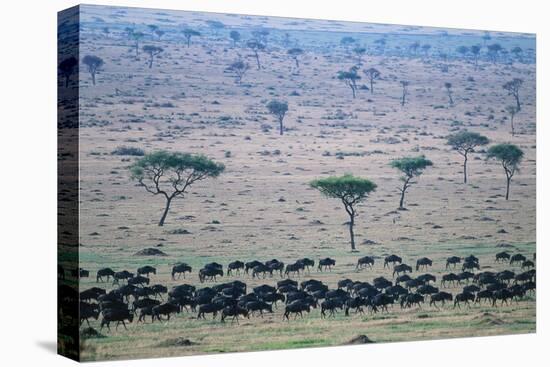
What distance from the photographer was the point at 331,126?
17938mm

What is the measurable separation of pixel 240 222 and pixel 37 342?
318 cm

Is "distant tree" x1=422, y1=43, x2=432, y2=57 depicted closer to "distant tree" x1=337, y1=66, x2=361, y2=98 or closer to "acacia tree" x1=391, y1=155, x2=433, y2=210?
"distant tree" x1=337, y1=66, x2=361, y2=98

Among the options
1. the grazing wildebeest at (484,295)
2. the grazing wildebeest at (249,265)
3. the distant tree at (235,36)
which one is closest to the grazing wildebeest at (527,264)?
the grazing wildebeest at (484,295)

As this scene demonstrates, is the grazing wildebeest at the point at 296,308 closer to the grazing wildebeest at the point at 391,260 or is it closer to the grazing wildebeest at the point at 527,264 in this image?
the grazing wildebeest at the point at 391,260

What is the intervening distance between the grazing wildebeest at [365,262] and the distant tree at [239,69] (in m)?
2.87

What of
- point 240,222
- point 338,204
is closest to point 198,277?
point 240,222

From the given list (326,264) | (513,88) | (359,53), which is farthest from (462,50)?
(326,264)

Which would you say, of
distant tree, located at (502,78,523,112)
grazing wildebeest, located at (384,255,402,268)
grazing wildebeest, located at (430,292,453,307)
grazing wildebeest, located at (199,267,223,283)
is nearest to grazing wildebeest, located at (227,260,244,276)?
grazing wildebeest, located at (199,267,223,283)

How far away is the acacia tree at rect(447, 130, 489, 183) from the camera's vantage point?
61.5ft

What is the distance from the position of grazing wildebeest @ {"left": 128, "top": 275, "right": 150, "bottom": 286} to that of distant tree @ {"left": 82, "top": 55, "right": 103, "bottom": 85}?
2412 mm

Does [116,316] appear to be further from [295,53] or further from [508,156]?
[508,156]

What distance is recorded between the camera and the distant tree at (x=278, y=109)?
57.7 feet

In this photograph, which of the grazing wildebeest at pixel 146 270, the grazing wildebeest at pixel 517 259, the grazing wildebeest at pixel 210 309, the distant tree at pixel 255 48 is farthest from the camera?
the grazing wildebeest at pixel 517 259

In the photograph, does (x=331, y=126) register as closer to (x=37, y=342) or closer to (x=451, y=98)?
(x=451, y=98)
